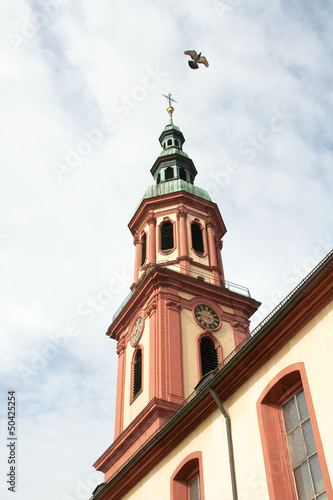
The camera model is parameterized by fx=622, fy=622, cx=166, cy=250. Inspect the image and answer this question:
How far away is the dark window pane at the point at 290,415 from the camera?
13867mm

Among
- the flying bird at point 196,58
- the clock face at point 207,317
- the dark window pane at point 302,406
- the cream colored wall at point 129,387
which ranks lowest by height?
the dark window pane at point 302,406

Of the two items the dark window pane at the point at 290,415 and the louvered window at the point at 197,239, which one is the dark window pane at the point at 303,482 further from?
the louvered window at the point at 197,239

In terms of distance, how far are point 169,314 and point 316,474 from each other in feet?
56.6

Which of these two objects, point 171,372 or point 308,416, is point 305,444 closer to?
point 308,416

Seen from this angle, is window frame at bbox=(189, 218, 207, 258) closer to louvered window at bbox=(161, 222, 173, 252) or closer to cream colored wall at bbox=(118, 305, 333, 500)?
louvered window at bbox=(161, 222, 173, 252)

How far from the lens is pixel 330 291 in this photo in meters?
13.4

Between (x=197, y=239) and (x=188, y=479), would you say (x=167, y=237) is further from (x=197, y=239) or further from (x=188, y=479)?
(x=188, y=479)

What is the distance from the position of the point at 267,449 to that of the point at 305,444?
937 millimetres

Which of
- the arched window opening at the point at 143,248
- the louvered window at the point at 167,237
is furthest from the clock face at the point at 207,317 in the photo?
the arched window opening at the point at 143,248

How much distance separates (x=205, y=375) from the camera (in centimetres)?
1936

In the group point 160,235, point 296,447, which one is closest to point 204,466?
point 296,447

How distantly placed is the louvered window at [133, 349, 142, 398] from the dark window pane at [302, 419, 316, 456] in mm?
16229

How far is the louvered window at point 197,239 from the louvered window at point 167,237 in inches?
50.9

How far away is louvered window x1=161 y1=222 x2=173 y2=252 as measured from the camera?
35.0m
